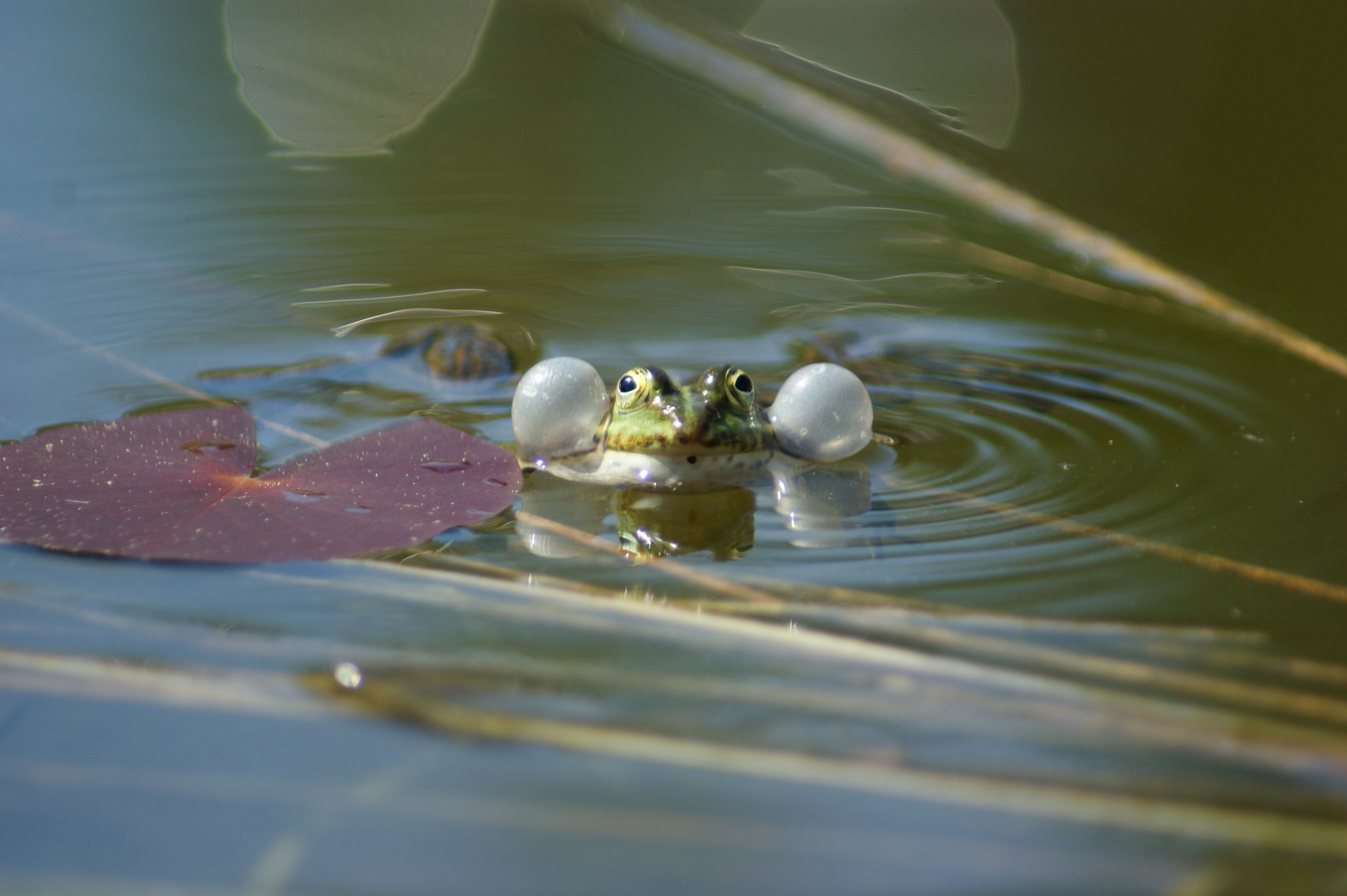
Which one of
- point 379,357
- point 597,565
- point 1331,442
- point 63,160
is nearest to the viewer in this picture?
point 597,565

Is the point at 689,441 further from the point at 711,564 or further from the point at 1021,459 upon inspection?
the point at 1021,459

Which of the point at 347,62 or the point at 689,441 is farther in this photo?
the point at 347,62

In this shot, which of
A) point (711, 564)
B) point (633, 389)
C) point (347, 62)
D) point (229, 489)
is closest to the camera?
point (711, 564)

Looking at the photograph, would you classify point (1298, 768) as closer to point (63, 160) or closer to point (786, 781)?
point (786, 781)

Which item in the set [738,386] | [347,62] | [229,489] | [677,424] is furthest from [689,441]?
[347,62]

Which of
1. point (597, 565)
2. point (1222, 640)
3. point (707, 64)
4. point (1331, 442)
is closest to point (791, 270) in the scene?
point (707, 64)

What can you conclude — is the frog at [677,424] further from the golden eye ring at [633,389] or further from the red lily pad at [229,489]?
the red lily pad at [229,489]
